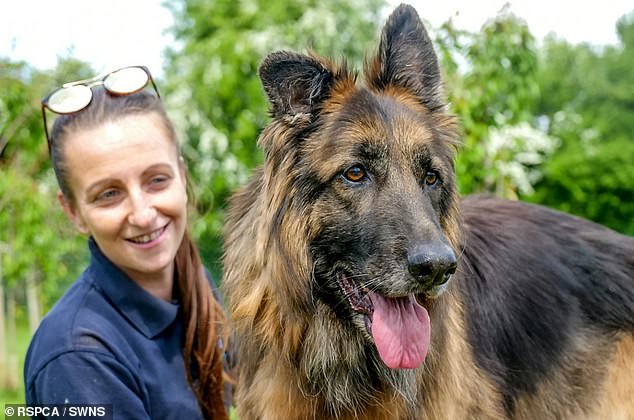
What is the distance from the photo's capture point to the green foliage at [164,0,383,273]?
13055 mm

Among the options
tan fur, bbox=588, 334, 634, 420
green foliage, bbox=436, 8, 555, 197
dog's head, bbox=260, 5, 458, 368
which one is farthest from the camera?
green foliage, bbox=436, 8, 555, 197

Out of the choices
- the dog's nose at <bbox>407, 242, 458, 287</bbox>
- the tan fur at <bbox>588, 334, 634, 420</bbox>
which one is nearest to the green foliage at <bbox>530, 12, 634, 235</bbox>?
the tan fur at <bbox>588, 334, 634, 420</bbox>

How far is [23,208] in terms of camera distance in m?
8.03

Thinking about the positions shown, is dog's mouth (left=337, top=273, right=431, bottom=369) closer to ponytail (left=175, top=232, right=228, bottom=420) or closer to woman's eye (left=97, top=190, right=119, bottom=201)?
ponytail (left=175, top=232, right=228, bottom=420)

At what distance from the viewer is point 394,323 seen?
3.07 m

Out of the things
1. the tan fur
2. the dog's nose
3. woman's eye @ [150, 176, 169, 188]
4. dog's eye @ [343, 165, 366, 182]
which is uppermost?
woman's eye @ [150, 176, 169, 188]

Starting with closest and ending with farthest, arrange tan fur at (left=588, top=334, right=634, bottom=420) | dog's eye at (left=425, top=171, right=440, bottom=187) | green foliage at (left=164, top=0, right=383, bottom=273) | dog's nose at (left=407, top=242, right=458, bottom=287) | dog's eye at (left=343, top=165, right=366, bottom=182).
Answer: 1. dog's nose at (left=407, top=242, right=458, bottom=287)
2. dog's eye at (left=343, top=165, right=366, bottom=182)
3. dog's eye at (left=425, top=171, right=440, bottom=187)
4. tan fur at (left=588, top=334, right=634, bottom=420)
5. green foliage at (left=164, top=0, right=383, bottom=273)

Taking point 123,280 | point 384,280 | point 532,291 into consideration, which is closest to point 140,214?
point 123,280

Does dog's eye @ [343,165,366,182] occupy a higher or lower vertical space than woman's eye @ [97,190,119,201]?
lower

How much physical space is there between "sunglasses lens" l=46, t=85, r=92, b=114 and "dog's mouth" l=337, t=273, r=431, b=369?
5.07ft

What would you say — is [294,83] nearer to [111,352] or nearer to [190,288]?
[190,288]

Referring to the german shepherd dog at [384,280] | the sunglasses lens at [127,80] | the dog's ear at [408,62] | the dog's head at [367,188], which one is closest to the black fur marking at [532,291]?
the german shepherd dog at [384,280]

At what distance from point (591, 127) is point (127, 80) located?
33.1 metres

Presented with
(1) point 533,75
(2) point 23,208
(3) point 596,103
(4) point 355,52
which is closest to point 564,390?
(1) point 533,75
